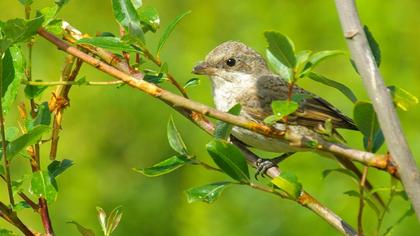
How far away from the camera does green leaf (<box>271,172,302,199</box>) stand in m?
2.00

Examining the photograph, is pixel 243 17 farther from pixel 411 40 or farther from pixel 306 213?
pixel 306 213

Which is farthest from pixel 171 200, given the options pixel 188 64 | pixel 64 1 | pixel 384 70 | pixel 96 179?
pixel 64 1

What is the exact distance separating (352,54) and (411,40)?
3599mm

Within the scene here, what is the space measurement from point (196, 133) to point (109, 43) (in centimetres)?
328

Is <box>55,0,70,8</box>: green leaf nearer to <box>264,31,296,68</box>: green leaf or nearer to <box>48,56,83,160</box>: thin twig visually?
<box>48,56,83,160</box>: thin twig

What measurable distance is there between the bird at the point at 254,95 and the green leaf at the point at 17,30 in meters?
2.00

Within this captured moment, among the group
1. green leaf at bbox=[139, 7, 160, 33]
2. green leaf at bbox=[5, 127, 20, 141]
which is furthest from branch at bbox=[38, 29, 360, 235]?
green leaf at bbox=[139, 7, 160, 33]

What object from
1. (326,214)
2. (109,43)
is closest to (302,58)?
(326,214)

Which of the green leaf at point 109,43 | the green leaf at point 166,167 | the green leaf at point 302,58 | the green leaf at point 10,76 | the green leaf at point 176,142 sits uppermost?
the green leaf at point 302,58

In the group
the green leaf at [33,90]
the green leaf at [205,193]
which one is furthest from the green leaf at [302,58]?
the green leaf at [33,90]

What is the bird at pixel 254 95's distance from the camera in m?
4.04

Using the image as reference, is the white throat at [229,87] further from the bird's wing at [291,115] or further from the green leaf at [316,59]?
the green leaf at [316,59]

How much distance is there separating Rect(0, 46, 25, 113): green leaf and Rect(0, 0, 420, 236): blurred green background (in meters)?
2.80

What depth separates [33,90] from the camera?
2311 mm
